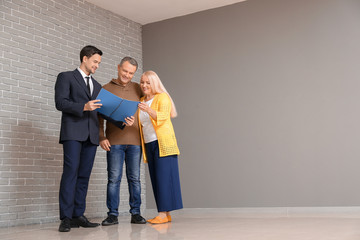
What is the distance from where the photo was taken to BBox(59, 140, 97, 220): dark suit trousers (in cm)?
340

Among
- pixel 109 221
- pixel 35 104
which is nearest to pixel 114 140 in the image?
pixel 109 221

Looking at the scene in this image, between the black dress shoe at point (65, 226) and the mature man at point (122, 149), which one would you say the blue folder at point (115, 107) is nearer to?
the mature man at point (122, 149)

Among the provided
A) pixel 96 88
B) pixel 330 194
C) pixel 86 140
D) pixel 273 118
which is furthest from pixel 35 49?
pixel 330 194

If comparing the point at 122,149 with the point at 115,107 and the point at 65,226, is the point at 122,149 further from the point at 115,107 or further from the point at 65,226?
the point at 65,226

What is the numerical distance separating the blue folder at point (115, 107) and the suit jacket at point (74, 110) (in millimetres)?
141

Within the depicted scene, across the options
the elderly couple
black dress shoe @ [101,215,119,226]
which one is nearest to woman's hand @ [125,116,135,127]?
the elderly couple

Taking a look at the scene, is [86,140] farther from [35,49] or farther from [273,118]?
[273,118]

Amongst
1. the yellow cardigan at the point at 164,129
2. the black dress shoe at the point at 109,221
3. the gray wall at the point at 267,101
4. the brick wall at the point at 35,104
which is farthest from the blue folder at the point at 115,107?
the gray wall at the point at 267,101

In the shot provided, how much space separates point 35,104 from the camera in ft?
15.1

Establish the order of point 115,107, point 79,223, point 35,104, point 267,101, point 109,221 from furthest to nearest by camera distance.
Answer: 1. point 267,101
2. point 35,104
3. point 109,221
4. point 79,223
5. point 115,107

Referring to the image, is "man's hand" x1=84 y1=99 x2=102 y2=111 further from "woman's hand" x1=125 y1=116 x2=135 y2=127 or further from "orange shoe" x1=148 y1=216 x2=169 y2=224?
"orange shoe" x1=148 y1=216 x2=169 y2=224

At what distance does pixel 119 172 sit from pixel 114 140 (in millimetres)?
280

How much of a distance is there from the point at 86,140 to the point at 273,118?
98.6 inches

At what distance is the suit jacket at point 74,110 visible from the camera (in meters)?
3.42
